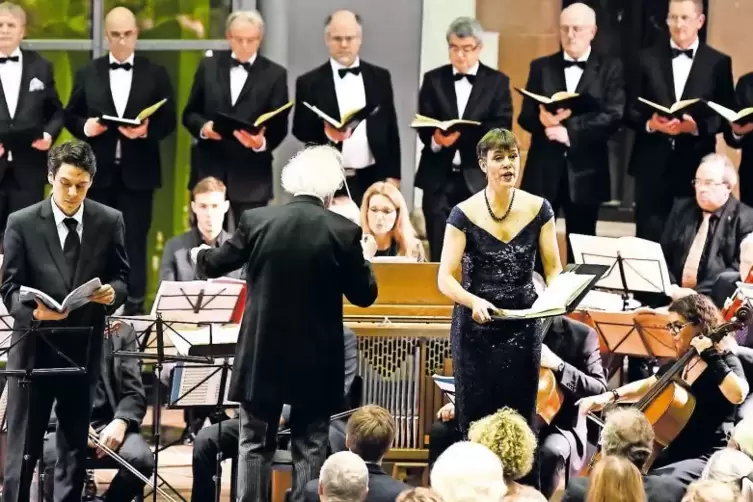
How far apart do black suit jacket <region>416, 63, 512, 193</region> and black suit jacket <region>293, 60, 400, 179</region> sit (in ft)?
0.72

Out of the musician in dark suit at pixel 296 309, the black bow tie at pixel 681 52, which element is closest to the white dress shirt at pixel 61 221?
the musician in dark suit at pixel 296 309

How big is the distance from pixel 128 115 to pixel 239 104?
624 millimetres

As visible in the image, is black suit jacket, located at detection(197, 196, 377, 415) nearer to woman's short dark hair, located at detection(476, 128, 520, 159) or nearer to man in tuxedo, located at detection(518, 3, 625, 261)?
woman's short dark hair, located at detection(476, 128, 520, 159)

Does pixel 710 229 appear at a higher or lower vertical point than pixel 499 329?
higher

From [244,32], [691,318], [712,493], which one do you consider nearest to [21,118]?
[244,32]

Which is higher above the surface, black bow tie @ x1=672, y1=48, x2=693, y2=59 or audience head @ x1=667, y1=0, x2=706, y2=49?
audience head @ x1=667, y1=0, x2=706, y2=49

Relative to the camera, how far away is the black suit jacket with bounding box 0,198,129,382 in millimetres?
5422

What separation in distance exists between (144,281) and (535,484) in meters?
3.47

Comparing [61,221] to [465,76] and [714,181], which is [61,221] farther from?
[714,181]

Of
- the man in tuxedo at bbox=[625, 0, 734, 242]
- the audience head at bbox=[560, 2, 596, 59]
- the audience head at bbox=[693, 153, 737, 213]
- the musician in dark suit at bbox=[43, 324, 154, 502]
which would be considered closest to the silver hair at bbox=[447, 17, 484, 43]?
the audience head at bbox=[560, 2, 596, 59]

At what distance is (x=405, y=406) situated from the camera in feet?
20.8

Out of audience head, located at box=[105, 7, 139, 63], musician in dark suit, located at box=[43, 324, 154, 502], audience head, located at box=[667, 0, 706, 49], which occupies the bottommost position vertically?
musician in dark suit, located at box=[43, 324, 154, 502]

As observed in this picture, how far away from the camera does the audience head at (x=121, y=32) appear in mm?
8102

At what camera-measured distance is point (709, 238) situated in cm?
754
